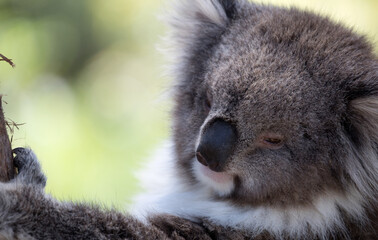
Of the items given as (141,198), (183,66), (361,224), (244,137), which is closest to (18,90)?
(141,198)

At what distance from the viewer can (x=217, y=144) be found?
331 cm

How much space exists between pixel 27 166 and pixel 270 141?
1381 mm

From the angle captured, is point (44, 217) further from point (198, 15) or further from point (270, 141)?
point (198, 15)

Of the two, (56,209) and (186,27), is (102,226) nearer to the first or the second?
(56,209)

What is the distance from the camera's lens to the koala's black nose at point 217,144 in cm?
331

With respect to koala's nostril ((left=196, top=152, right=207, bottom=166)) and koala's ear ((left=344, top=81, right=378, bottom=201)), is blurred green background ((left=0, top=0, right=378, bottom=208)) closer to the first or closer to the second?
koala's nostril ((left=196, top=152, right=207, bottom=166))

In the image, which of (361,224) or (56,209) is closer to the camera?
(56,209)

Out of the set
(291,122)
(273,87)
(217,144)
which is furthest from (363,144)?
(217,144)

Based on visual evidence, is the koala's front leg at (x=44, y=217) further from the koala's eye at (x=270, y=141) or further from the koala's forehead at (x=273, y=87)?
the koala's forehead at (x=273, y=87)

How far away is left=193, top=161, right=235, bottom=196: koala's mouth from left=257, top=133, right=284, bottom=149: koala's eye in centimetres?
28

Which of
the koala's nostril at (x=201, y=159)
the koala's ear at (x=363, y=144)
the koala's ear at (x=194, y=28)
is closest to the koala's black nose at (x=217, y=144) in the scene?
the koala's nostril at (x=201, y=159)

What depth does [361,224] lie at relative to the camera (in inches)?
136

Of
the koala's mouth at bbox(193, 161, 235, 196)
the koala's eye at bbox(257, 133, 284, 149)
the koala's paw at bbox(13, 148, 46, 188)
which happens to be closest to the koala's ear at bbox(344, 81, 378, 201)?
the koala's eye at bbox(257, 133, 284, 149)

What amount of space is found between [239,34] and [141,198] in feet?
5.39
